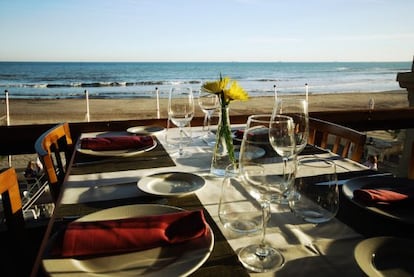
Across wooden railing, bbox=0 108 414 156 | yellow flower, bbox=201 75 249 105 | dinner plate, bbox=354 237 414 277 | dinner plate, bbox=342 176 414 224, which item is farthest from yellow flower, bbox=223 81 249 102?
wooden railing, bbox=0 108 414 156

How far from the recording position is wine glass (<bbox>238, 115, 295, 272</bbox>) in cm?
71

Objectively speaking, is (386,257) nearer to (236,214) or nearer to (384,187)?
(236,214)

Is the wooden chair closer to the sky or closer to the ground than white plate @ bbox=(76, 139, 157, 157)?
closer to the ground

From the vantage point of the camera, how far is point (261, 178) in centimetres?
75

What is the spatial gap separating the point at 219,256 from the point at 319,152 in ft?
3.54

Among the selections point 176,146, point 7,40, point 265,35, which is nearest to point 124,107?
point 176,146

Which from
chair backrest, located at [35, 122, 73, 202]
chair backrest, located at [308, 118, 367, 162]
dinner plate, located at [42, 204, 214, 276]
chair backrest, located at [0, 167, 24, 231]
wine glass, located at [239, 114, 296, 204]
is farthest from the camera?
chair backrest, located at [308, 118, 367, 162]

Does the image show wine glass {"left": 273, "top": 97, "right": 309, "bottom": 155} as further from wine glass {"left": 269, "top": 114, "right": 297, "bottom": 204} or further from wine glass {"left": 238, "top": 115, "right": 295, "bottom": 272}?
wine glass {"left": 238, "top": 115, "right": 295, "bottom": 272}

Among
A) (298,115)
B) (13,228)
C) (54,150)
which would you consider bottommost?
(13,228)

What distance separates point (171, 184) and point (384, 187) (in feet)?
2.30

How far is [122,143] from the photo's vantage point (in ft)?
5.30

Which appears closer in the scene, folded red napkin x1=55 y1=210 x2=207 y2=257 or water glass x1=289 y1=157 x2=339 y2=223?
folded red napkin x1=55 y1=210 x2=207 y2=257

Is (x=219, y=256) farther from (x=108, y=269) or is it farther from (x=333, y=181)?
(x=333, y=181)

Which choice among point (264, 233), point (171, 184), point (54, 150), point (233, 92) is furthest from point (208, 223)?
point (54, 150)
